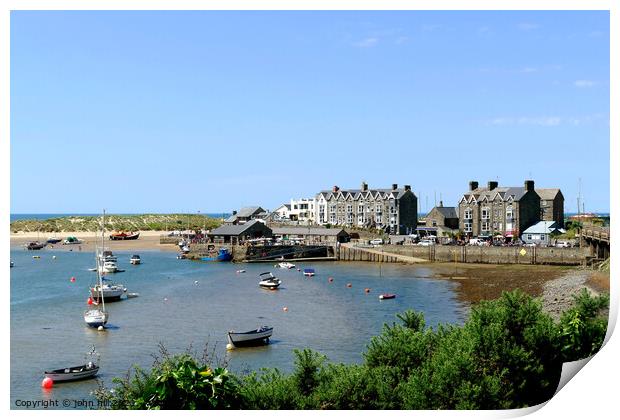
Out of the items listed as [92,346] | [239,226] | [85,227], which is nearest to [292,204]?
[239,226]

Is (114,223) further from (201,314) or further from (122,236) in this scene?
(201,314)

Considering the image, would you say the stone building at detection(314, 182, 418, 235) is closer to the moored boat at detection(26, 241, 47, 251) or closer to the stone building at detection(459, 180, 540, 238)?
the stone building at detection(459, 180, 540, 238)

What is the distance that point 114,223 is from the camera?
73938mm

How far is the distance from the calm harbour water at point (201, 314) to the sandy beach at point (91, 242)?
16.5 m

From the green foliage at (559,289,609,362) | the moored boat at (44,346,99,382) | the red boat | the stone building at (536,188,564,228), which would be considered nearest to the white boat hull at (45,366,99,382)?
the moored boat at (44,346,99,382)

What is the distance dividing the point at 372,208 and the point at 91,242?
2430 centimetres

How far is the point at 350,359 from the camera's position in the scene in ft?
52.2

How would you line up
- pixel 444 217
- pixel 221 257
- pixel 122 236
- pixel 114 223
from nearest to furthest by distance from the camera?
1. pixel 221 257
2. pixel 444 217
3. pixel 122 236
4. pixel 114 223

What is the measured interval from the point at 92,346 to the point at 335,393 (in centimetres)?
1074

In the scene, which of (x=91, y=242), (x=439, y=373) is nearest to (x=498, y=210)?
(x=91, y=242)

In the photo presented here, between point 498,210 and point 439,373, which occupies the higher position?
point 498,210

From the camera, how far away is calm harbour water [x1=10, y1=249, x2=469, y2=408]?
53.5 feet

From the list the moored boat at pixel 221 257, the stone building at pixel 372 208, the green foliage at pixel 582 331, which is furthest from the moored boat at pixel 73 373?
the stone building at pixel 372 208
